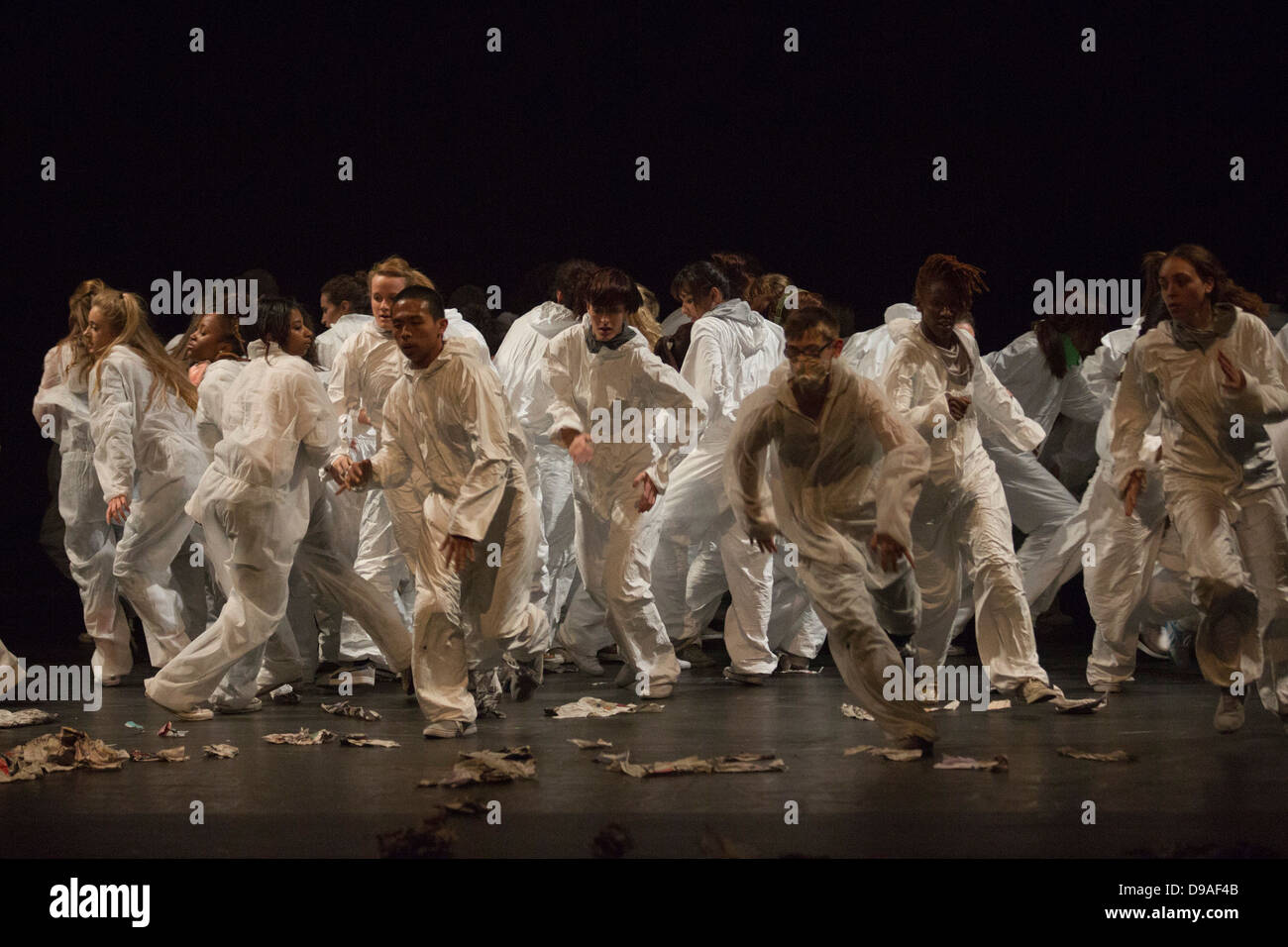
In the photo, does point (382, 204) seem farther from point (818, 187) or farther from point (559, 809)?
point (559, 809)

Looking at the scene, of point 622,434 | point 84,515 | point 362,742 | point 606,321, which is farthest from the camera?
point 84,515

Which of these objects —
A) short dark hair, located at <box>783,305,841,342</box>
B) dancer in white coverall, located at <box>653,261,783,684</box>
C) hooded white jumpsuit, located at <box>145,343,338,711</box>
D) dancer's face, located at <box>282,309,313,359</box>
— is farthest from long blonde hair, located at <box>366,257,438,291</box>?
short dark hair, located at <box>783,305,841,342</box>

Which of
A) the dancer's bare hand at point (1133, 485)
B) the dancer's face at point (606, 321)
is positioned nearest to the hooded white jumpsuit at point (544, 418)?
the dancer's face at point (606, 321)

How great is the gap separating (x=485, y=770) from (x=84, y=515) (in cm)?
373

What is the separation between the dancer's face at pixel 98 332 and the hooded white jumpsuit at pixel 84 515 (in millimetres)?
645

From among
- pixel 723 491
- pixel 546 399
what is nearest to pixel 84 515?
pixel 546 399

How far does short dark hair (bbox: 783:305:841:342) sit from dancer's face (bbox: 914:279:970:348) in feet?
3.36

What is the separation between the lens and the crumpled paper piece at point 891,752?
5.37 meters

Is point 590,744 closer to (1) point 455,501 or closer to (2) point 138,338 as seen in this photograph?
(1) point 455,501

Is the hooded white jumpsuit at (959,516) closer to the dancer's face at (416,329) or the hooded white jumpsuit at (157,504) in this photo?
the dancer's face at (416,329)

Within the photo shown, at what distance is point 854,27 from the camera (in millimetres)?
9680

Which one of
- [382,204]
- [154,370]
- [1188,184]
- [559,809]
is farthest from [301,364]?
[1188,184]

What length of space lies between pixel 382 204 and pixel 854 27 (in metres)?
3.31

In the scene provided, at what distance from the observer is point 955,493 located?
630 cm
